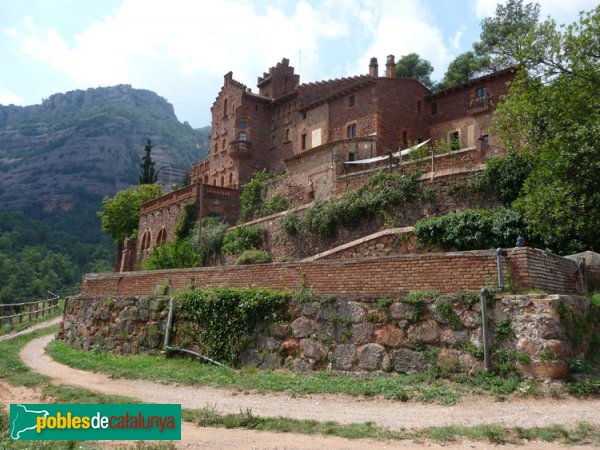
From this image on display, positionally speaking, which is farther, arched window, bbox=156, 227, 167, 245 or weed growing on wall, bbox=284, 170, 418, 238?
arched window, bbox=156, 227, 167, 245

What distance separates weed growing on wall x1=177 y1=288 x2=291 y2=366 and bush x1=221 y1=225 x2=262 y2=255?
13887mm

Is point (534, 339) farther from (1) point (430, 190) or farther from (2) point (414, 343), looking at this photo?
(1) point (430, 190)

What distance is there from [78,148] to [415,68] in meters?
105

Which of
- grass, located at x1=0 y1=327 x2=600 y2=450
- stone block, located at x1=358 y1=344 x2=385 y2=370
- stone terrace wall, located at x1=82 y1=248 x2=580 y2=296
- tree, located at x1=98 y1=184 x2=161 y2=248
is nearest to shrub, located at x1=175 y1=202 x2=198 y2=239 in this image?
tree, located at x1=98 y1=184 x2=161 y2=248

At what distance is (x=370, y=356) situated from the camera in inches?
411

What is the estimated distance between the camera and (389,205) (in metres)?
21.7

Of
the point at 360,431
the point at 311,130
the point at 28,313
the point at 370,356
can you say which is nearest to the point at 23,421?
the point at 360,431

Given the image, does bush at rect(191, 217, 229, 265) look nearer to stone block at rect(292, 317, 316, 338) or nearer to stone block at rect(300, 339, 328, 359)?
stone block at rect(292, 317, 316, 338)

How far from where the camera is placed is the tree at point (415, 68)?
2042 inches

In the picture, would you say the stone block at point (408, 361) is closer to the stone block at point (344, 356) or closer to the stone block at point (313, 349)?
the stone block at point (344, 356)

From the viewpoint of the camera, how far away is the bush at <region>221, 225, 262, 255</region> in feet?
91.1

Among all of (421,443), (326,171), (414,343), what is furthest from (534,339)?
(326,171)

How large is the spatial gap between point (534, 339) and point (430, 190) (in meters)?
12.3

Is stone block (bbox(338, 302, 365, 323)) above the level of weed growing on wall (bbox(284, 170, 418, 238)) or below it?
below
